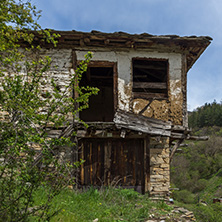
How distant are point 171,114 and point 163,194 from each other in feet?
8.09

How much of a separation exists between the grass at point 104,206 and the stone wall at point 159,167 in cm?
55

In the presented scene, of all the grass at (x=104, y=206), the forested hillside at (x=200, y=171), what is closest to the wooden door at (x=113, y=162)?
the grass at (x=104, y=206)

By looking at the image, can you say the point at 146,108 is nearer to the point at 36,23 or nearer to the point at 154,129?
the point at 154,129

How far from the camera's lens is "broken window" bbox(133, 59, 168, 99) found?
275 inches

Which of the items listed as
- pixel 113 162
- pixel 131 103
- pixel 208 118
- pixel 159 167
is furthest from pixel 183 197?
pixel 208 118

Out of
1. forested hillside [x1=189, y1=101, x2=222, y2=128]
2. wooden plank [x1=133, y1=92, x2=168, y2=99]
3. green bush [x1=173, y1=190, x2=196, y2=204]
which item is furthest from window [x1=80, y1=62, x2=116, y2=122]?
forested hillside [x1=189, y1=101, x2=222, y2=128]

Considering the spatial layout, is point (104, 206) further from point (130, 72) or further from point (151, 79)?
point (151, 79)

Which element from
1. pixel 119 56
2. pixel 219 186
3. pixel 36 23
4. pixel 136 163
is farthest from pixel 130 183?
pixel 219 186

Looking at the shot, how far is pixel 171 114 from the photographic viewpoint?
6.86m

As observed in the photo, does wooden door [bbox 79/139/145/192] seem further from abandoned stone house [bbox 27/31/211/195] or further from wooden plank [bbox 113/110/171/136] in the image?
wooden plank [bbox 113/110/171/136]

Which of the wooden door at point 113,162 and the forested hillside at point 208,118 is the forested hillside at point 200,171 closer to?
the forested hillside at point 208,118

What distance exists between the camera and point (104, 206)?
498cm

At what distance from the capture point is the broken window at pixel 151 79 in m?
6.98

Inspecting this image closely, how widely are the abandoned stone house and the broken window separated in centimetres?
4
